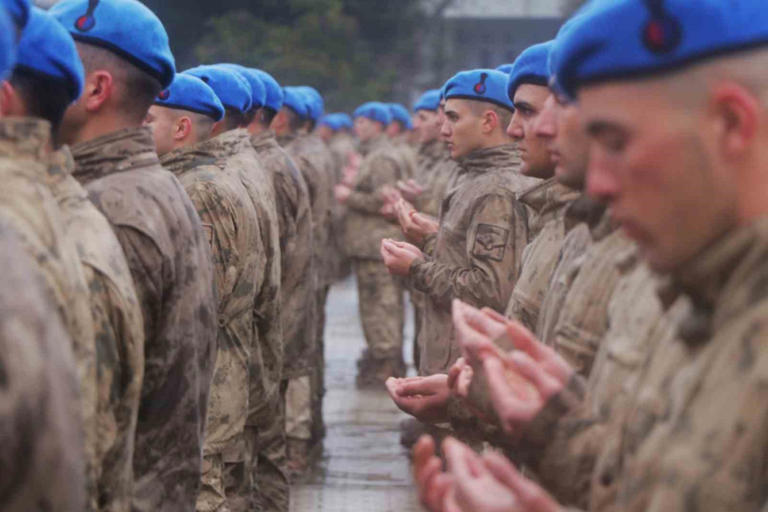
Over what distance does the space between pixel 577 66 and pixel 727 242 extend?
463 millimetres

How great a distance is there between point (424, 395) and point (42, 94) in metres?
1.68

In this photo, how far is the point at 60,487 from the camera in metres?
2.39

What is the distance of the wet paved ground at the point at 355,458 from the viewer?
29.4 feet

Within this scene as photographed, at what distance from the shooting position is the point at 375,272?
1406cm

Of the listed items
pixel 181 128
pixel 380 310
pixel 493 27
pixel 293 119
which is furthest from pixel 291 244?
pixel 493 27

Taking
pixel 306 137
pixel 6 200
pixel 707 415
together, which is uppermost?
pixel 6 200

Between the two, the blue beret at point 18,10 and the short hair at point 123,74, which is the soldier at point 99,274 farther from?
the short hair at point 123,74

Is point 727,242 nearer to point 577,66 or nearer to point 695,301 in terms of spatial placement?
point 695,301

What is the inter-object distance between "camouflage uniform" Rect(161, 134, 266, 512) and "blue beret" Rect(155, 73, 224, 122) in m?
0.19

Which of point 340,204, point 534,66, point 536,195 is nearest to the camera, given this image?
point 536,195

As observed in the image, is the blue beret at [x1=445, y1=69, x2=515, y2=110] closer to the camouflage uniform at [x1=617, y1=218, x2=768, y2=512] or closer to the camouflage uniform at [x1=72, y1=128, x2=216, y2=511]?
the camouflage uniform at [x1=72, y1=128, x2=216, y2=511]

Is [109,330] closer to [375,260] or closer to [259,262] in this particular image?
[259,262]

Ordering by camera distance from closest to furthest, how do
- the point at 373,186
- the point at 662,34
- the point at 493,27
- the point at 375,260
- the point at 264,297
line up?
the point at 662,34 < the point at 264,297 < the point at 375,260 < the point at 373,186 < the point at 493,27

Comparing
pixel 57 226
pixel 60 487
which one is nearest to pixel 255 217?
pixel 57 226
